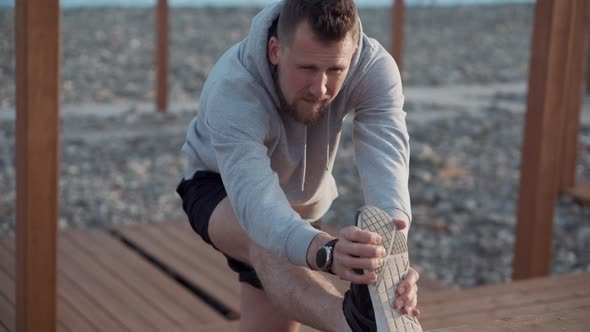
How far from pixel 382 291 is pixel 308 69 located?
60 cm

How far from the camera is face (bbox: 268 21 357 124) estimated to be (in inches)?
84.4

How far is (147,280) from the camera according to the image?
362cm

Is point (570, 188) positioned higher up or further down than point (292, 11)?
further down

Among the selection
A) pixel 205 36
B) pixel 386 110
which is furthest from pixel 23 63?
pixel 205 36

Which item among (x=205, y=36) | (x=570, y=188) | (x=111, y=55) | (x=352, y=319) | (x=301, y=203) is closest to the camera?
(x=352, y=319)

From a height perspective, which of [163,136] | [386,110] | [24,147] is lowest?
[163,136]

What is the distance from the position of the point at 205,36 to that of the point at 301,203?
1000 centimetres

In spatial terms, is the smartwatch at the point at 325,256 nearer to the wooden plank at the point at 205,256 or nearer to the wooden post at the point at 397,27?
the wooden plank at the point at 205,256

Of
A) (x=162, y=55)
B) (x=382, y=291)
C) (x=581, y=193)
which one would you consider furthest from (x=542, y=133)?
(x=162, y=55)

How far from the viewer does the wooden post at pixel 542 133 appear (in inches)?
135

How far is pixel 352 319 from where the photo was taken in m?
1.98

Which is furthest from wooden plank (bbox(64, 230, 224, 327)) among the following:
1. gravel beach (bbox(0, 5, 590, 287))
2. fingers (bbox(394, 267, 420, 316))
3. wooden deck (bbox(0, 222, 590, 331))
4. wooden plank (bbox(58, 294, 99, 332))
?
fingers (bbox(394, 267, 420, 316))

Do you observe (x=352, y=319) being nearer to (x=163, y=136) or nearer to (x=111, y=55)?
(x=163, y=136)

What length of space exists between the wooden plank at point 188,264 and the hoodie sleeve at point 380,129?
117 centimetres
